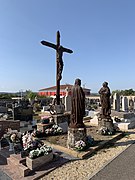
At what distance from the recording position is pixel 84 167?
5.21 m

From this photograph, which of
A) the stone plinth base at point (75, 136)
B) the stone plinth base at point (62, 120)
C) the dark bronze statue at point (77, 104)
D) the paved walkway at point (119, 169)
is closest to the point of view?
the paved walkway at point (119, 169)

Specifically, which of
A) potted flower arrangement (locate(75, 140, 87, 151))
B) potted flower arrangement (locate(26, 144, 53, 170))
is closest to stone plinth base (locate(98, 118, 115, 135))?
potted flower arrangement (locate(75, 140, 87, 151))

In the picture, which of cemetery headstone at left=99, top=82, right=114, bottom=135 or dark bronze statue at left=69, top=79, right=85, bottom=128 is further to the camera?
cemetery headstone at left=99, top=82, right=114, bottom=135

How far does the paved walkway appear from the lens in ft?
14.6

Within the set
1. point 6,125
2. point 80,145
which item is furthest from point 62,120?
point 80,145

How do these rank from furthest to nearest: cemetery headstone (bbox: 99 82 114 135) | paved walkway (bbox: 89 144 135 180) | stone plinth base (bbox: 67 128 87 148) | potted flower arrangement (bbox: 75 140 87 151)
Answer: cemetery headstone (bbox: 99 82 114 135)
stone plinth base (bbox: 67 128 87 148)
potted flower arrangement (bbox: 75 140 87 151)
paved walkway (bbox: 89 144 135 180)

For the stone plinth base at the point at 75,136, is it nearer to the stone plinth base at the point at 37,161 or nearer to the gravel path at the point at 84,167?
the gravel path at the point at 84,167

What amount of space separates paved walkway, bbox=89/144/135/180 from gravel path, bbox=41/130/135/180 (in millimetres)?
197

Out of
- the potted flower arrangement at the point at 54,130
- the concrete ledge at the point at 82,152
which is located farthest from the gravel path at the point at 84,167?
the potted flower arrangement at the point at 54,130

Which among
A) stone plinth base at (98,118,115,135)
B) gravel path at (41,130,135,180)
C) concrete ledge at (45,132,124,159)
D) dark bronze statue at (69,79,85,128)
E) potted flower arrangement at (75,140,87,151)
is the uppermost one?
dark bronze statue at (69,79,85,128)

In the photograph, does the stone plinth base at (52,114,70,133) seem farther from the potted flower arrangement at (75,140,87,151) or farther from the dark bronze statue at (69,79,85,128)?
the potted flower arrangement at (75,140,87,151)

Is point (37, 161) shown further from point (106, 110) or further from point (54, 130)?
point (106, 110)

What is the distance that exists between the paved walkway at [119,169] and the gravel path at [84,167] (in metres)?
0.20

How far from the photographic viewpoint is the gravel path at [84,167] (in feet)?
15.3
